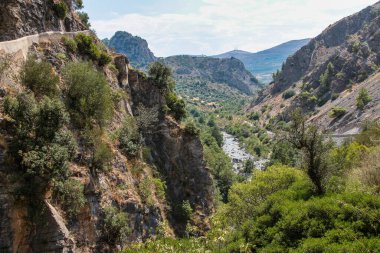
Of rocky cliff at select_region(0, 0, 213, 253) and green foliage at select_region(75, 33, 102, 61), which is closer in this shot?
rocky cliff at select_region(0, 0, 213, 253)

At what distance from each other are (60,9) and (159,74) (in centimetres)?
2105

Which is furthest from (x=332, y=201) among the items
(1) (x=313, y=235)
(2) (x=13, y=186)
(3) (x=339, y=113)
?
(3) (x=339, y=113)

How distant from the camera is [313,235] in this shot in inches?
837

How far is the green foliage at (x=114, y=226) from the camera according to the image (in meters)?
35.8

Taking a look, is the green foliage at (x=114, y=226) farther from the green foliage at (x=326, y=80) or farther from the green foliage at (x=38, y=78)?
the green foliage at (x=326, y=80)

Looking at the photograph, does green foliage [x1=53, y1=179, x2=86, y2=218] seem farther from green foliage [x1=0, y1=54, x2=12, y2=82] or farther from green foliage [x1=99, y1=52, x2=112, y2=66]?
green foliage [x1=99, y1=52, x2=112, y2=66]

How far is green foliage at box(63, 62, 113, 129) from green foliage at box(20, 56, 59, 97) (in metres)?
3.67

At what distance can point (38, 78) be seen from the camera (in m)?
32.8

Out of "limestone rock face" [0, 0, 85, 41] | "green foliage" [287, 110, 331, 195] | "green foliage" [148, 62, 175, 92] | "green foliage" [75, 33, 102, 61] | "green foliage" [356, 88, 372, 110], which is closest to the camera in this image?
"green foliage" [287, 110, 331, 195]

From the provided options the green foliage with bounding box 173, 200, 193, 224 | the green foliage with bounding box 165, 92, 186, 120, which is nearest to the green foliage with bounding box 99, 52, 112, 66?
the green foliage with bounding box 165, 92, 186, 120

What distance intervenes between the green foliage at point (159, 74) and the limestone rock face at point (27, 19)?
17203 mm

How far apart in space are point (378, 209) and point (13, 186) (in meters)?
24.0

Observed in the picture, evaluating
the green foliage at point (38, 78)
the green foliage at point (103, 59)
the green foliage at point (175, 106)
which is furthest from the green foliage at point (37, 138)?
the green foliage at point (175, 106)

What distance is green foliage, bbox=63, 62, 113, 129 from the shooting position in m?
37.9
